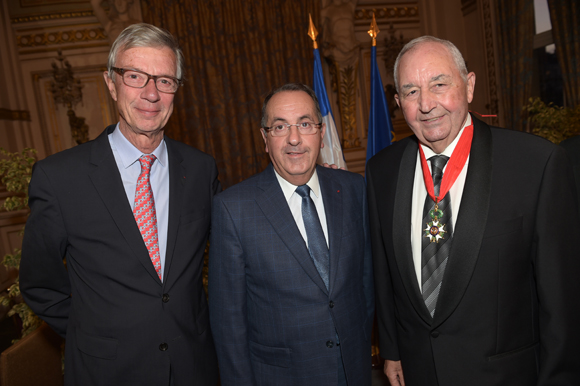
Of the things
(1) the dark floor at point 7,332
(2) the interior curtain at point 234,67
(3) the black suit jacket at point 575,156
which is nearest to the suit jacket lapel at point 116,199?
(3) the black suit jacket at point 575,156

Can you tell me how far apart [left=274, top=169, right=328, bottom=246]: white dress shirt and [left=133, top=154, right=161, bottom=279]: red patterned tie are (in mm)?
553

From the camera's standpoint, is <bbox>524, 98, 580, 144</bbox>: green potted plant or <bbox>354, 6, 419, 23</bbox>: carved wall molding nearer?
<bbox>524, 98, 580, 144</bbox>: green potted plant

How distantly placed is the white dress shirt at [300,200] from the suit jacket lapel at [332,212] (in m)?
0.03

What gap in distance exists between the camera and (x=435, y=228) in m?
1.41

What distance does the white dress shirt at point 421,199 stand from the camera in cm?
143

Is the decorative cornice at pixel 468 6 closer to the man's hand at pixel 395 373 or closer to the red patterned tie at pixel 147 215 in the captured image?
the man's hand at pixel 395 373

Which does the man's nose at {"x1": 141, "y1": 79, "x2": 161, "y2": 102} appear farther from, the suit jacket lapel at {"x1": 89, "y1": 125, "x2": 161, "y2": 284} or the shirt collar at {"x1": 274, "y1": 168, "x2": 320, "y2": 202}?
the shirt collar at {"x1": 274, "y1": 168, "x2": 320, "y2": 202}

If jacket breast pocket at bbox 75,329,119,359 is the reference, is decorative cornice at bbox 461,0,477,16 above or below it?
above

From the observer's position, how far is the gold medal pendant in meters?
1.40

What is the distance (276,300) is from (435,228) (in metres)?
0.68

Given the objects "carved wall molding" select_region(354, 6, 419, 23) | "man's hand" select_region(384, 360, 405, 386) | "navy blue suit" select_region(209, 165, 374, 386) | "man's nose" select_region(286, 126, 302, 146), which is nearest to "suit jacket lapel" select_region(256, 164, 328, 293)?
"navy blue suit" select_region(209, 165, 374, 386)

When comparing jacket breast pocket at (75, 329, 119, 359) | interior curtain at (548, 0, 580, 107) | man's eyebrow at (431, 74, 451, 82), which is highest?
interior curtain at (548, 0, 580, 107)

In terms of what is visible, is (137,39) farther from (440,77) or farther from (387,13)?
(387,13)

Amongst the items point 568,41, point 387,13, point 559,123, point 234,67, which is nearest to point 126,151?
point 559,123
